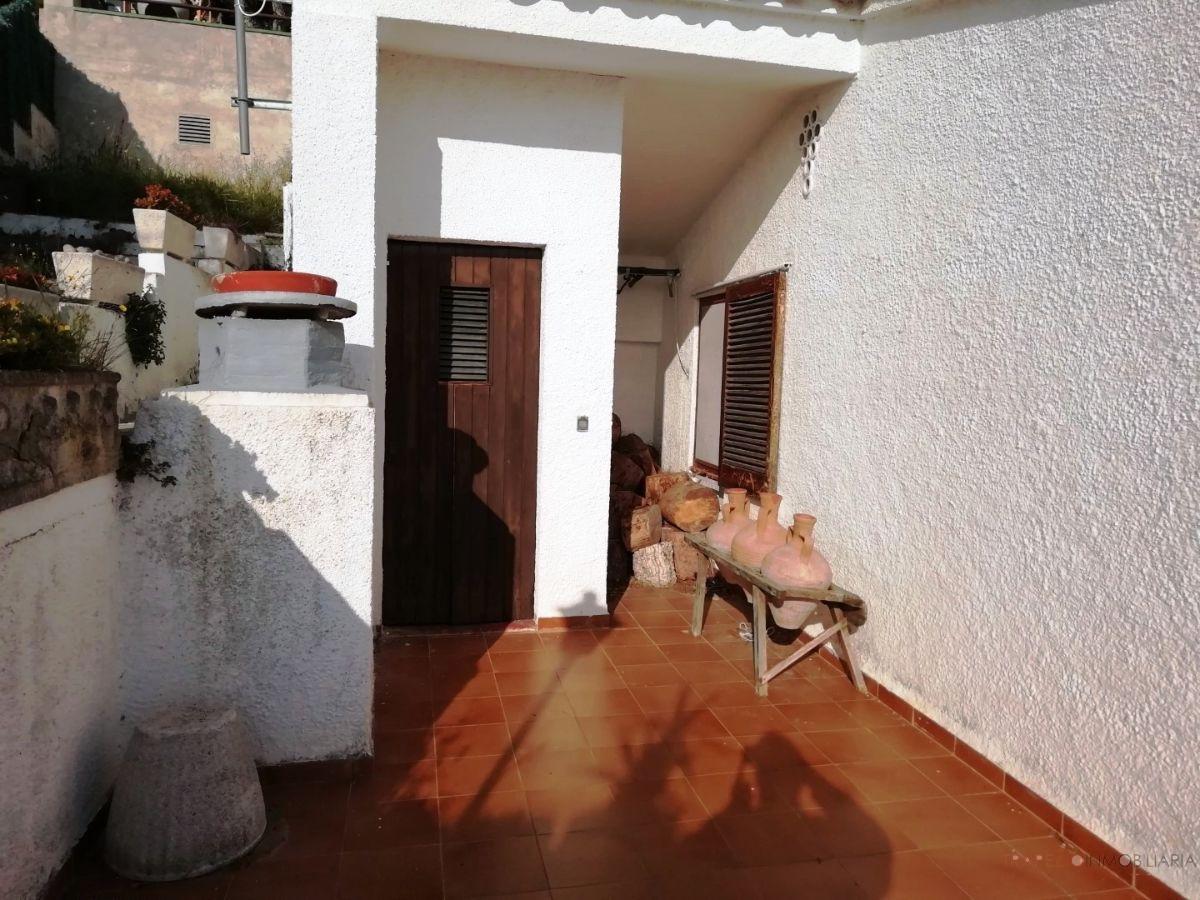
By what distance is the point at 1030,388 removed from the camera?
304cm

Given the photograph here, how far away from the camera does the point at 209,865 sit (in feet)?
8.16

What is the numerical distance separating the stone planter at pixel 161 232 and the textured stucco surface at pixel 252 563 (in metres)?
5.57

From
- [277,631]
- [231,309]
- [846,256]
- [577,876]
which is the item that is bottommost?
[577,876]

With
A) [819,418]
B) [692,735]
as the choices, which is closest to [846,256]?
[819,418]

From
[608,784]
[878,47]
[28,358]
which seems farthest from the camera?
[878,47]

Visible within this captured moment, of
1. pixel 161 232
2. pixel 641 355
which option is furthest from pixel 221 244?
pixel 641 355

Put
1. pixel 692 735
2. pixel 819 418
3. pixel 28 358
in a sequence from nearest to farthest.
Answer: pixel 28 358
pixel 692 735
pixel 819 418

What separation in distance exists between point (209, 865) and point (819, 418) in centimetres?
400

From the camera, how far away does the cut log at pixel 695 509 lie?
6.04m

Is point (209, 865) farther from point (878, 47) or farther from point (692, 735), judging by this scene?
point (878, 47)

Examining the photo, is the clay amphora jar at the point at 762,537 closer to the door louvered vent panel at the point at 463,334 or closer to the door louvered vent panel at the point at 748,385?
the door louvered vent panel at the point at 748,385

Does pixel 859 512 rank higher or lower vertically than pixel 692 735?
higher

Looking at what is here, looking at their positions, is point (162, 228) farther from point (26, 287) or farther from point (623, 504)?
point (623, 504)

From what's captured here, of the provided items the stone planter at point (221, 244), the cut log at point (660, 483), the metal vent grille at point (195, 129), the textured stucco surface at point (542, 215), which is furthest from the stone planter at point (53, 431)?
the metal vent grille at point (195, 129)
